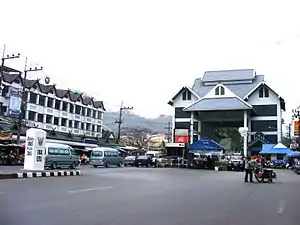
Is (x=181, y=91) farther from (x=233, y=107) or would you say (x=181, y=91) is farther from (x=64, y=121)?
(x=64, y=121)

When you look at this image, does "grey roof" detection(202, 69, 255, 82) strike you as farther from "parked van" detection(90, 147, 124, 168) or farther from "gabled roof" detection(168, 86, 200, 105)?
"parked van" detection(90, 147, 124, 168)

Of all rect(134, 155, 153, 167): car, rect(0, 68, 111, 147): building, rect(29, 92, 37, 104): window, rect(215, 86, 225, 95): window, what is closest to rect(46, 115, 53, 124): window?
rect(0, 68, 111, 147): building

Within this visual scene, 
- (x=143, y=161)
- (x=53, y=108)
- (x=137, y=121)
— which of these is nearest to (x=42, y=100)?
(x=53, y=108)

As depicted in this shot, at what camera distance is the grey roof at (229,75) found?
65.8m

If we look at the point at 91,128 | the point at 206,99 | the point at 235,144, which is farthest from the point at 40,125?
the point at 235,144

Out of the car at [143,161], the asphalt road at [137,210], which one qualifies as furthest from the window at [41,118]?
the asphalt road at [137,210]

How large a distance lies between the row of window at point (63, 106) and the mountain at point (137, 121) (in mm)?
12243

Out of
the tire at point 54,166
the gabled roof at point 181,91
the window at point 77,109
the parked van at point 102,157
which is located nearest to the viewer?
the tire at point 54,166

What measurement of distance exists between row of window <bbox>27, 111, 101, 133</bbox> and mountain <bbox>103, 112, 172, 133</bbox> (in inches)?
505

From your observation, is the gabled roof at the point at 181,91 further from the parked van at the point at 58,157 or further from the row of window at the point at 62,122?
the parked van at the point at 58,157

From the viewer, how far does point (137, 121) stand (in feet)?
313

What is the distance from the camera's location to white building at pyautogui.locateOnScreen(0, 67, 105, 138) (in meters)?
50.2

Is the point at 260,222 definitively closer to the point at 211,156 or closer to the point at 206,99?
the point at 211,156

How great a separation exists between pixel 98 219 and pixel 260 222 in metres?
3.25
